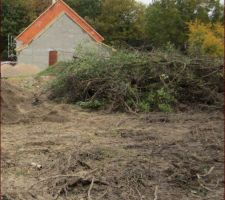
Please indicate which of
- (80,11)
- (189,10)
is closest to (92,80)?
(189,10)

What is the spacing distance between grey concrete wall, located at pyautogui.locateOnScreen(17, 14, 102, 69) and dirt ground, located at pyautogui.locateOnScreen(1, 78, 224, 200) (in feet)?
67.2

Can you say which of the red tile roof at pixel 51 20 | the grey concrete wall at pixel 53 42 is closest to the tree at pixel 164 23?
the red tile roof at pixel 51 20

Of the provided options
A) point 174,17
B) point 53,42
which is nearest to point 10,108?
point 53,42

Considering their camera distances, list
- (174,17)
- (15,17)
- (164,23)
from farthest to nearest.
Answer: (15,17), (164,23), (174,17)

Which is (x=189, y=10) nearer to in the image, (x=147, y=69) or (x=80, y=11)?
(x=80, y=11)

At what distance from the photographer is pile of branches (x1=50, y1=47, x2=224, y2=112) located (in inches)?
455

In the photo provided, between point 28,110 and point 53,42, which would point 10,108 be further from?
point 53,42

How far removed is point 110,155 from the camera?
6762 mm

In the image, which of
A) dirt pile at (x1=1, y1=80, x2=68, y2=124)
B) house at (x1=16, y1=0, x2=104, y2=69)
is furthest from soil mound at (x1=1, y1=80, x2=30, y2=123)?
house at (x1=16, y1=0, x2=104, y2=69)

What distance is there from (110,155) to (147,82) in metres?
5.59

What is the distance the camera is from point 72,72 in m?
13.0

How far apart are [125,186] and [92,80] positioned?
713cm

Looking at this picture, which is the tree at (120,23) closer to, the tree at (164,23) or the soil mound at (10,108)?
the tree at (164,23)

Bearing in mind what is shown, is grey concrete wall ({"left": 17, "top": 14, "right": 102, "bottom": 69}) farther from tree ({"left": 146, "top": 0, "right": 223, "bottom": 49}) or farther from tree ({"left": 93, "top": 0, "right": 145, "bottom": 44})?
tree ({"left": 93, "top": 0, "right": 145, "bottom": 44})
